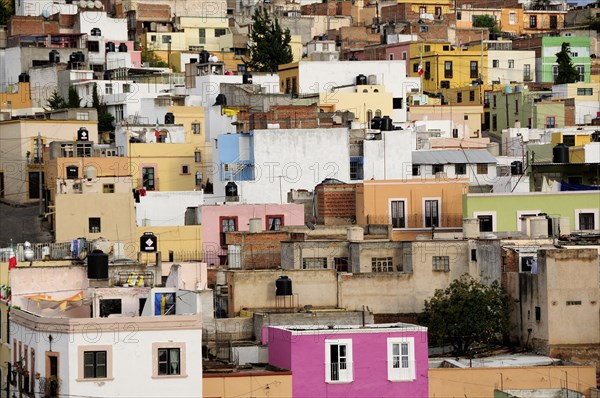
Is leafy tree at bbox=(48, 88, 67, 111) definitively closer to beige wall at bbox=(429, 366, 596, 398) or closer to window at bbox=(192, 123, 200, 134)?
window at bbox=(192, 123, 200, 134)

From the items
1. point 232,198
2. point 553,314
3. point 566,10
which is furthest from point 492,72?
point 553,314

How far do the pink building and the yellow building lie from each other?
62303mm

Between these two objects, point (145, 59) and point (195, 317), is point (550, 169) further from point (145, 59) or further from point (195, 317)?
point (145, 59)

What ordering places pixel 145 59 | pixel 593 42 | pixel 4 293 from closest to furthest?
pixel 4 293, pixel 145 59, pixel 593 42

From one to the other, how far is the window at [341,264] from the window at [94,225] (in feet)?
36.5

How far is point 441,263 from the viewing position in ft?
210

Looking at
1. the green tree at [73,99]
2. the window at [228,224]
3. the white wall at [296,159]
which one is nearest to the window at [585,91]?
the green tree at [73,99]

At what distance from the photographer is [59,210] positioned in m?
74.6

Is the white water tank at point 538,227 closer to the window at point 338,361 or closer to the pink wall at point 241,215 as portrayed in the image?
the pink wall at point 241,215

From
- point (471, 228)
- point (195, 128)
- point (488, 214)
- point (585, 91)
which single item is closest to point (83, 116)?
point (195, 128)

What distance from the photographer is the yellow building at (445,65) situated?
118 metres

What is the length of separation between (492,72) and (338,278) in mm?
59596

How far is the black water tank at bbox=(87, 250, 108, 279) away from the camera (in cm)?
5772

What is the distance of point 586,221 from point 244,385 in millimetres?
23695
